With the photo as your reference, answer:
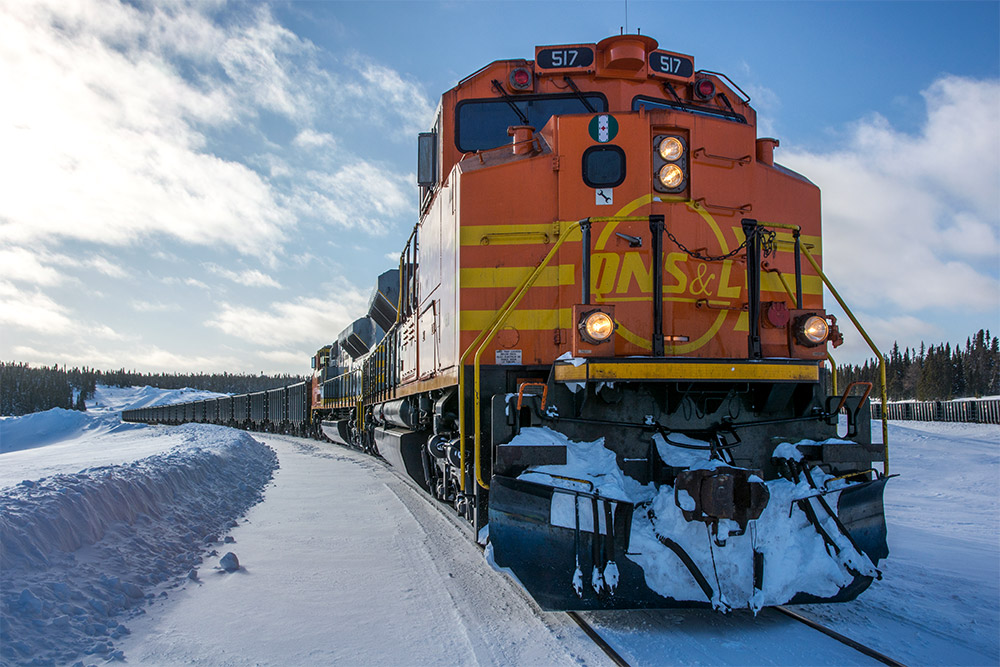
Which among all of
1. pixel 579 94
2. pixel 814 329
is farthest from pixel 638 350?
pixel 579 94

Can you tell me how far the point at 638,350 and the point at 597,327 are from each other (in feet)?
1.80

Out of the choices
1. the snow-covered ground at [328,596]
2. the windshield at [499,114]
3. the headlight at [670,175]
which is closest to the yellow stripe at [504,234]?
the headlight at [670,175]

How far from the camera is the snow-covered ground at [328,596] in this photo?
138 inches

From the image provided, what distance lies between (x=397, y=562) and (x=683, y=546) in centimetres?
273

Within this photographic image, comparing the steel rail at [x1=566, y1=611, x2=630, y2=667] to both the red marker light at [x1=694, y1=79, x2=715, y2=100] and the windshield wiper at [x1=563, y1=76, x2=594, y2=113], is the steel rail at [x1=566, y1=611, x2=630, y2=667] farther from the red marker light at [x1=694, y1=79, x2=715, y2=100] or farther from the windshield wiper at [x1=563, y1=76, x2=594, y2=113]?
the red marker light at [x1=694, y1=79, x2=715, y2=100]

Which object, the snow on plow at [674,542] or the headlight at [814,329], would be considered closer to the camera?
the snow on plow at [674,542]

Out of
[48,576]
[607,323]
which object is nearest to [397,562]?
[48,576]

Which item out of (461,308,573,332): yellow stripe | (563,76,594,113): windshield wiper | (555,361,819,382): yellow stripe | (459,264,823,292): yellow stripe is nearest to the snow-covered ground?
(555,361,819,382): yellow stripe

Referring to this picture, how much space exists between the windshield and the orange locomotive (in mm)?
20

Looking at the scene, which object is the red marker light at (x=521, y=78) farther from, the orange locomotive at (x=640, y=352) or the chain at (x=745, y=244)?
the chain at (x=745, y=244)

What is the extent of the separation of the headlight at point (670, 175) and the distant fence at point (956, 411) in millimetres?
24595

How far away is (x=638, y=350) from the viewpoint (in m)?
4.53

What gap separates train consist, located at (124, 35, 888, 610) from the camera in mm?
3697

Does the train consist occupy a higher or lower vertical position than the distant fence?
higher
